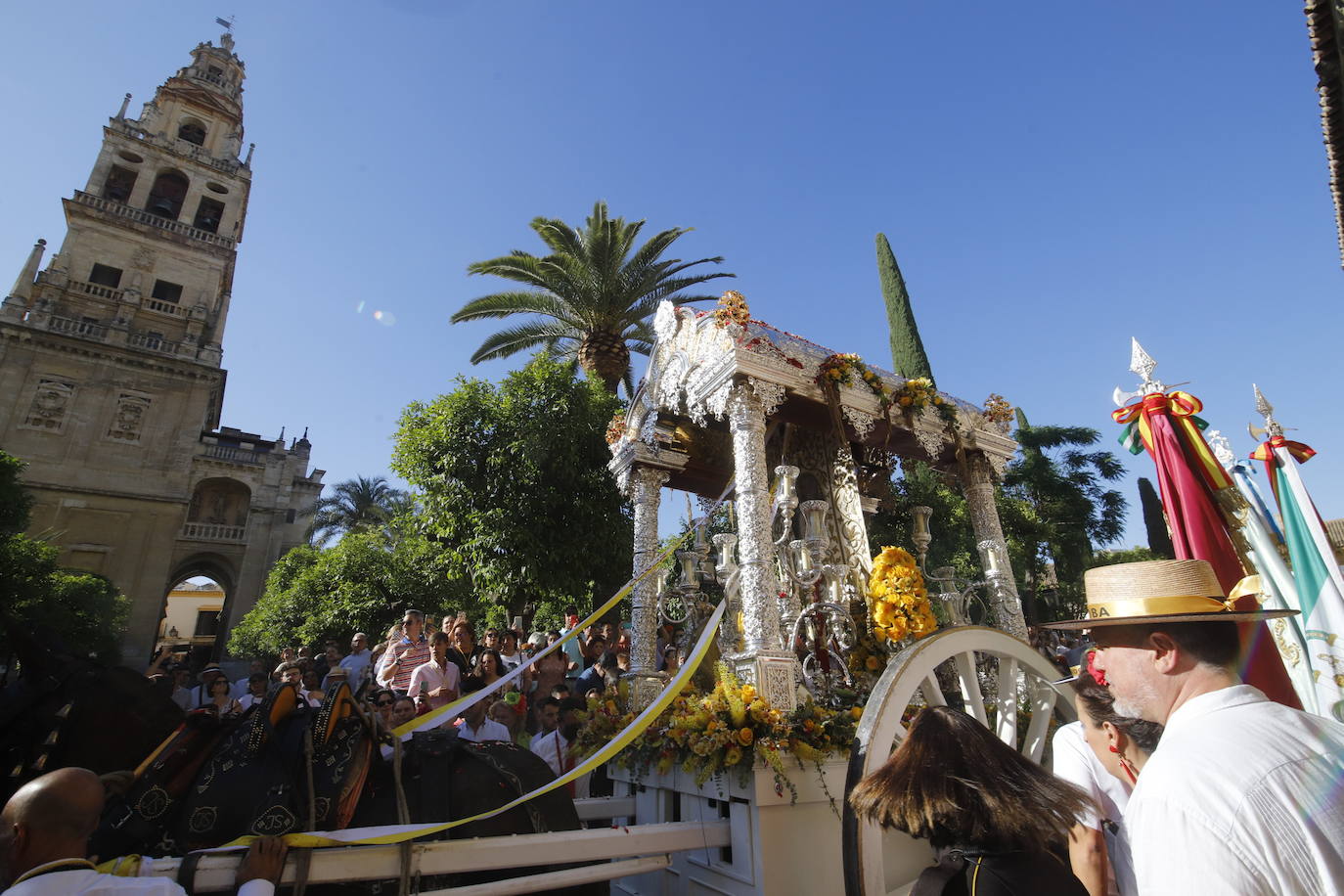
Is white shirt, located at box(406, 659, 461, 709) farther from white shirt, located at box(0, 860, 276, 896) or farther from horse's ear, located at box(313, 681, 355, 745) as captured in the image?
white shirt, located at box(0, 860, 276, 896)

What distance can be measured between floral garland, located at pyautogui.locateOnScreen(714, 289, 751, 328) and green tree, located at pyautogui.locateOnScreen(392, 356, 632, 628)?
9.81m

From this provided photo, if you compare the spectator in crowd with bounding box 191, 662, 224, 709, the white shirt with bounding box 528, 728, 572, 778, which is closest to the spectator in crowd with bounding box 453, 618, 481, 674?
the spectator in crowd with bounding box 191, 662, 224, 709

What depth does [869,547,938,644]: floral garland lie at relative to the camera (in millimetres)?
6023

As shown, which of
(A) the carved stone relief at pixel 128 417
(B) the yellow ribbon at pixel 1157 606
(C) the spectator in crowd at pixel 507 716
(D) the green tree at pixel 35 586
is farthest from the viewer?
(A) the carved stone relief at pixel 128 417

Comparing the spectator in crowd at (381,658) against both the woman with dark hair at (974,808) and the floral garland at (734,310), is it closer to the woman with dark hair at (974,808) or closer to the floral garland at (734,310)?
the floral garland at (734,310)

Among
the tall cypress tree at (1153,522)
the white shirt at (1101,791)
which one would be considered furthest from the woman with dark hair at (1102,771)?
the tall cypress tree at (1153,522)

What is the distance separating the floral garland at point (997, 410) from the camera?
8.00 m

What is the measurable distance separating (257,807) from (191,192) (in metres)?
47.2

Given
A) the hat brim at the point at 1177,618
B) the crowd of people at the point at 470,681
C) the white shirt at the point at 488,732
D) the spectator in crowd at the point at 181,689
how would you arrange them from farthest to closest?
the spectator in crowd at the point at 181,689
the crowd of people at the point at 470,681
the white shirt at the point at 488,732
the hat brim at the point at 1177,618

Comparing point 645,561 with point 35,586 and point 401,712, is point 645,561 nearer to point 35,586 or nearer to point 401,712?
point 401,712

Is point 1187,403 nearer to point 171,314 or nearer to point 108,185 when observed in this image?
point 171,314

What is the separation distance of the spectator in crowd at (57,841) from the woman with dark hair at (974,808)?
2.41 m

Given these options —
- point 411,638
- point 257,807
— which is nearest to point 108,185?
point 411,638

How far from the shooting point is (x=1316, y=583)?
15.5 feet
